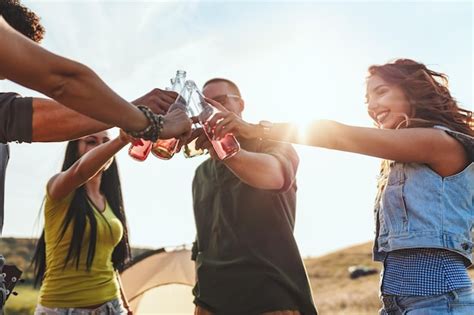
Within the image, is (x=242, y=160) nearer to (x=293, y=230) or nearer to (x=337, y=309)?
(x=293, y=230)

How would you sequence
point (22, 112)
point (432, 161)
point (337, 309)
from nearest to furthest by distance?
point (22, 112) < point (432, 161) < point (337, 309)

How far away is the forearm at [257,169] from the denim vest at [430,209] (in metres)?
0.91

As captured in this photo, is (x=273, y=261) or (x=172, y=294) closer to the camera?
(x=273, y=261)

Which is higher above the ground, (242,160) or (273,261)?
(242,160)

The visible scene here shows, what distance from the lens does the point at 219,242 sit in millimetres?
4469

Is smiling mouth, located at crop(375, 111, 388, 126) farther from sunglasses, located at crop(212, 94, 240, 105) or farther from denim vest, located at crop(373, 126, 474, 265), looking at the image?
sunglasses, located at crop(212, 94, 240, 105)

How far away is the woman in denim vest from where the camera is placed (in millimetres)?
3324

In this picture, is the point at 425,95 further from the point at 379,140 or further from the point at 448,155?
the point at 379,140

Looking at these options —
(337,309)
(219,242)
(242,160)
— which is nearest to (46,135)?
(242,160)

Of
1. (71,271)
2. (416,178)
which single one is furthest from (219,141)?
(71,271)

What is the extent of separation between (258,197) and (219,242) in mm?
439

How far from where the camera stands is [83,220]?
509 centimetres

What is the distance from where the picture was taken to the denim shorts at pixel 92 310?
4.92 metres

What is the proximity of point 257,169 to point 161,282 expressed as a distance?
18.4ft
